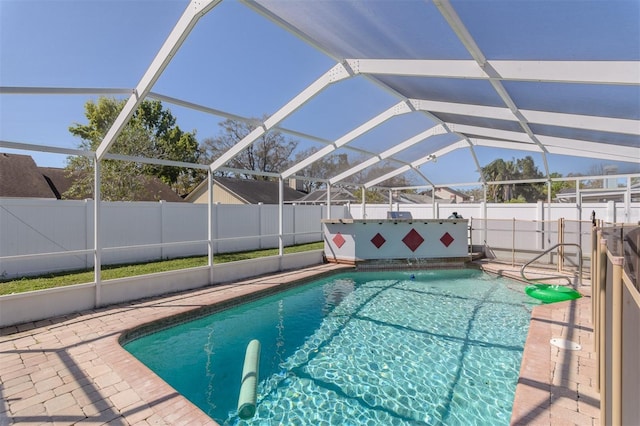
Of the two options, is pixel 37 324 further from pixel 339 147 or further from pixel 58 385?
pixel 339 147

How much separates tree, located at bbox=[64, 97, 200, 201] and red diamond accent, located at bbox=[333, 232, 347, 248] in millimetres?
8657

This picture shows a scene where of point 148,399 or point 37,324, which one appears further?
point 37,324

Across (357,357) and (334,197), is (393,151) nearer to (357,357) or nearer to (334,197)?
(357,357)

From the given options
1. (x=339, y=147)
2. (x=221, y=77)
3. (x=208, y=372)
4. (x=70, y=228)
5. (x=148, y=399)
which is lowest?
(x=208, y=372)

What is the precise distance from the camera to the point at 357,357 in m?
4.95

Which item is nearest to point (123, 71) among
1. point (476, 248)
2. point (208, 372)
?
point (208, 372)

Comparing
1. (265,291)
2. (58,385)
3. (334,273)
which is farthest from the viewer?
(334,273)

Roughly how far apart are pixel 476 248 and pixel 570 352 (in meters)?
8.82

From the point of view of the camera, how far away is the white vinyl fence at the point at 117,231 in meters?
8.17

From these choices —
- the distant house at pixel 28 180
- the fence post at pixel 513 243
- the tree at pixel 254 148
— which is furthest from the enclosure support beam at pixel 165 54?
the fence post at pixel 513 243

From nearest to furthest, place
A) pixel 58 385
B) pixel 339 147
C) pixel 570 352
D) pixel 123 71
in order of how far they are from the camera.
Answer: pixel 58 385 → pixel 570 352 → pixel 123 71 → pixel 339 147

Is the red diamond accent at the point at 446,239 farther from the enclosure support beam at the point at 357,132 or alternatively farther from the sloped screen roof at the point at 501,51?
the sloped screen roof at the point at 501,51

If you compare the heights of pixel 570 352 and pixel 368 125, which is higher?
pixel 368 125

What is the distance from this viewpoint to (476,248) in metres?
12.8
